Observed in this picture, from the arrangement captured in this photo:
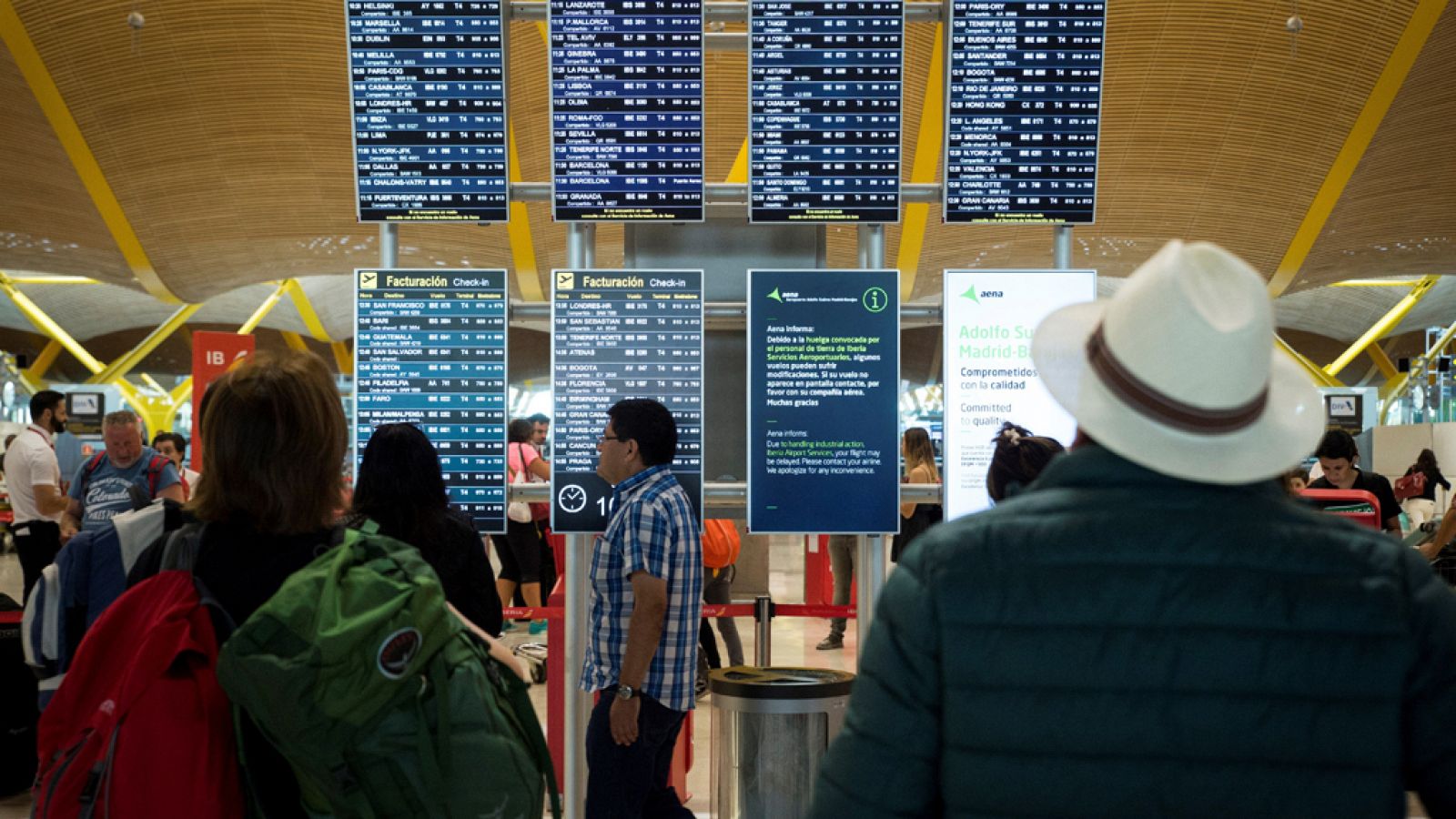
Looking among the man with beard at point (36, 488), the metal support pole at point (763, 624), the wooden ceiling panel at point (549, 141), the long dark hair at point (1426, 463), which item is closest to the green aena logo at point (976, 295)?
the metal support pole at point (763, 624)

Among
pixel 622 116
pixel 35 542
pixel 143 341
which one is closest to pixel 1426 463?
pixel 622 116

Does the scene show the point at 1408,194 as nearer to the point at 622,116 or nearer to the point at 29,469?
the point at 622,116

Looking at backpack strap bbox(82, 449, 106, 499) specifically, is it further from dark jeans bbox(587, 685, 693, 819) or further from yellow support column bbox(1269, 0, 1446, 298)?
yellow support column bbox(1269, 0, 1446, 298)

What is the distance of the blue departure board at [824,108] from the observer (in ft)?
16.7

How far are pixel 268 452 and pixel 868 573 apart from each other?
337 cm

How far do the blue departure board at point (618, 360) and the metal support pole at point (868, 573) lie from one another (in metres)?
0.71

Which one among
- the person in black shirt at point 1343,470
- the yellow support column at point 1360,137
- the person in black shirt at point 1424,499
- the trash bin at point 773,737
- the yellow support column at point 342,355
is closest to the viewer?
the trash bin at point 773,737

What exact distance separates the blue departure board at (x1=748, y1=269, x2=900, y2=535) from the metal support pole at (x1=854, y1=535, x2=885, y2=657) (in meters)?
0.17

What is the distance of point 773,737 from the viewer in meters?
4.54

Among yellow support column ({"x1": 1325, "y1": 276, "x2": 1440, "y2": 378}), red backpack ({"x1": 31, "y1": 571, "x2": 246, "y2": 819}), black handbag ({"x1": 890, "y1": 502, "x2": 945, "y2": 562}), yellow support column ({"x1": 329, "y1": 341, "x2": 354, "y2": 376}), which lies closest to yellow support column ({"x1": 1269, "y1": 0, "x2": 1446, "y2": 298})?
black handbag ({"x1": 890, "y1": 502, "x2": 945, "y2": 562})

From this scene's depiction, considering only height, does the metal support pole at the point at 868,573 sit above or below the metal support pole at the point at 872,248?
below

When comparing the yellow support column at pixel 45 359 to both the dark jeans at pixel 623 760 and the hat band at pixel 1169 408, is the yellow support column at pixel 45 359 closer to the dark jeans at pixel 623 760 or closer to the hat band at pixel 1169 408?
the dark jeans at pixel 623 760

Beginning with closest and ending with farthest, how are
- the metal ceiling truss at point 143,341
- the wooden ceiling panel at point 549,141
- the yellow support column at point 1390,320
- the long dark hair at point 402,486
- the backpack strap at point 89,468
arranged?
the long dark hair at point 402,486 → the backpack strap at point 89,468 → the wooden ceiling panel at point 549,141 → the yellow support column at point 1390,320 → the metal ceiling truss at point 143,341

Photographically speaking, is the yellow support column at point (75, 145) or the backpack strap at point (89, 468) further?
the yellow support column at point (75, 145)
